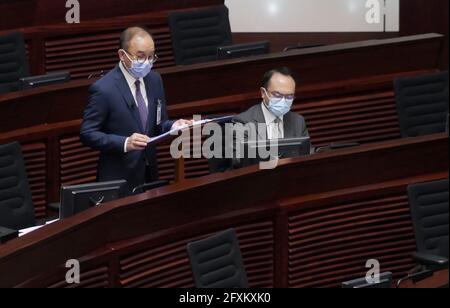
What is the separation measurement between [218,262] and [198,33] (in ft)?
5.49

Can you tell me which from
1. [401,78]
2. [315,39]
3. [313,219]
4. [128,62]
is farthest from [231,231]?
[315,39]

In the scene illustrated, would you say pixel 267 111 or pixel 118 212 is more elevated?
pixel 267 111

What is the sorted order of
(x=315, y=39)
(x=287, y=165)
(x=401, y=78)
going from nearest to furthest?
(x=287, y=165) < (x=401, y=78) < (x=315, y=39)

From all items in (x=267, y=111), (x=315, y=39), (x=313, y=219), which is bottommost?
(x=313, y=219)

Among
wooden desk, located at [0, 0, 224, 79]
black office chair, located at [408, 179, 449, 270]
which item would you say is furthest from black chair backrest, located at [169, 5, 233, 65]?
black office chair, located at [408, 179, 449, 270]

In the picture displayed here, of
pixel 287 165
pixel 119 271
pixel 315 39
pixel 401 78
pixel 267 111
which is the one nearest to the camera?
pixel 119 271

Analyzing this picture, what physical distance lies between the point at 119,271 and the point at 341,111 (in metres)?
1.46

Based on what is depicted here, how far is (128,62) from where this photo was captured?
365 centimetres

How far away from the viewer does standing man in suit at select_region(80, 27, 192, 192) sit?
3.63 m

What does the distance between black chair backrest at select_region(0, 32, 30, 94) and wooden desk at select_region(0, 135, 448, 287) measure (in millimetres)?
1236

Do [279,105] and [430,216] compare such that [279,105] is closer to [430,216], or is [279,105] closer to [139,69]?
[139,69]

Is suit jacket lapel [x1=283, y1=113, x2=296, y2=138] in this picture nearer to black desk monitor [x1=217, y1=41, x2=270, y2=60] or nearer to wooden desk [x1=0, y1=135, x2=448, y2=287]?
wooden desk [x1=0, y1=135, x2=448, y2=287]

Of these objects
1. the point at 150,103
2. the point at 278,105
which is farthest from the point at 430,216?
the point at 150,103

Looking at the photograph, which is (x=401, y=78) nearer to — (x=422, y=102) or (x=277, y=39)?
(x=422, y=102)
